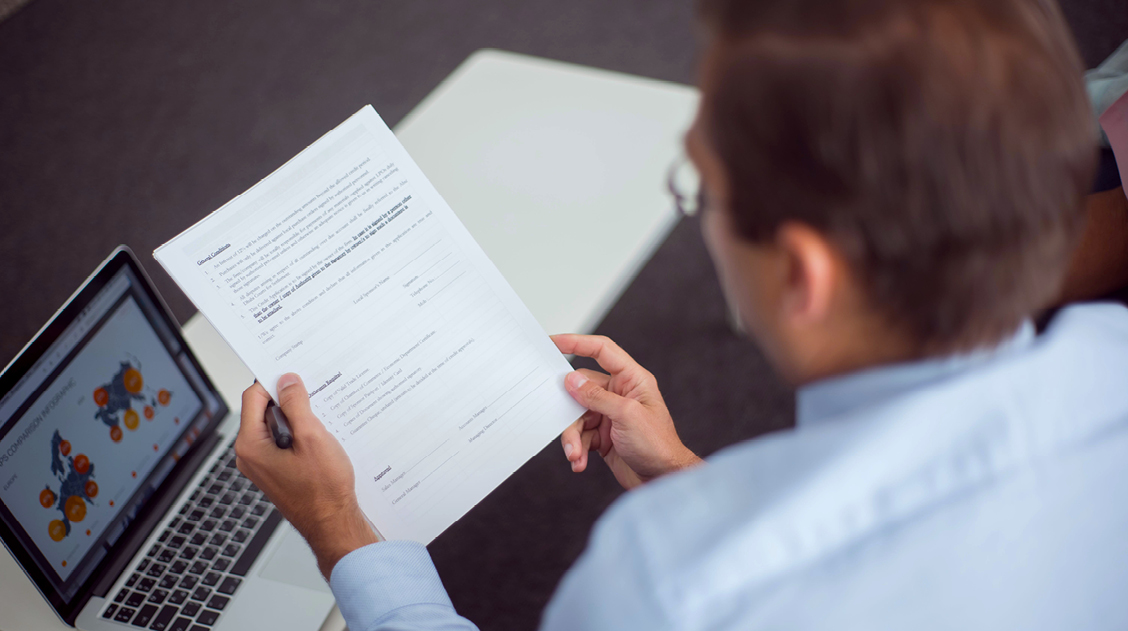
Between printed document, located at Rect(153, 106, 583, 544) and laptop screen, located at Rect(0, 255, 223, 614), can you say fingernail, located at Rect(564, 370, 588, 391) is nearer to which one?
printed document, located at Rect(153, 106, 583, 544)

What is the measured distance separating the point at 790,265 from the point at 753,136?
0.32 ft

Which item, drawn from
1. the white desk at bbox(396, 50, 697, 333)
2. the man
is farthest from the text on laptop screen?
the man

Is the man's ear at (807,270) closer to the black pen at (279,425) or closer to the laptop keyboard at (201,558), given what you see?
the black pen at (279,425)

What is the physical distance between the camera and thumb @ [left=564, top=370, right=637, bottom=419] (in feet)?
2.93

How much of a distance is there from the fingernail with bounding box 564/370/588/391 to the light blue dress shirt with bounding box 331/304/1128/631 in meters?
0.38

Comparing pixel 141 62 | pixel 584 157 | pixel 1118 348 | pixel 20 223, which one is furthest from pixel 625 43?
pixel 1118 348

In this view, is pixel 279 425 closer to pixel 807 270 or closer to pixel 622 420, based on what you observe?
pixel 622 420

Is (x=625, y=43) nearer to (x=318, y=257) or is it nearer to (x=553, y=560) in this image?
(x=553, y=560)

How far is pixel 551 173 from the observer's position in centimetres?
129

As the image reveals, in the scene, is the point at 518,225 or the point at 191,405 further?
the point at 518,225

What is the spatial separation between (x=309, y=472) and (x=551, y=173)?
692 mm

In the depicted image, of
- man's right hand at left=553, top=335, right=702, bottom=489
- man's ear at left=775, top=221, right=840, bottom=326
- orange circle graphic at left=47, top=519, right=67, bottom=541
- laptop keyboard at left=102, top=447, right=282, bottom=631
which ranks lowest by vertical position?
man's right hand at left=553, top=335, right=702, bottom=489

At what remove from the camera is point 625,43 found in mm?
2750

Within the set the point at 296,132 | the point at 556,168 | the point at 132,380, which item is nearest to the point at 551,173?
the point at 556,168
